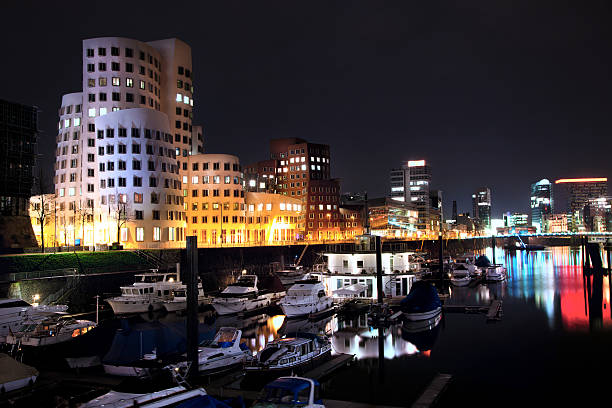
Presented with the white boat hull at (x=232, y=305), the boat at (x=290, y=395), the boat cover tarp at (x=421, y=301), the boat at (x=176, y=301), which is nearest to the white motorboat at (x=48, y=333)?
the boat at (x=176, y=301)

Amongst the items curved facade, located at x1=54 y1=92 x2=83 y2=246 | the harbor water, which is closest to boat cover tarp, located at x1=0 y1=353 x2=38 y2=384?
the harbor water

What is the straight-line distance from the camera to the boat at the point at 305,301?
53.1 m

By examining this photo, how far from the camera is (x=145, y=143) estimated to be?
314ft

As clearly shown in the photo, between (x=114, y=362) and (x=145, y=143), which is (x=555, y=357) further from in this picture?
(x=145, y=143)

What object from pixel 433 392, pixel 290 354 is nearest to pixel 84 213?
pixel 290 354

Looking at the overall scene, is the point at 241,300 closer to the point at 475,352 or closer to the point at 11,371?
the point at 475,352

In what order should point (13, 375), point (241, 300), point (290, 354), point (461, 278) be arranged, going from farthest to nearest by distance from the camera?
1. point (461, 278)
2. point (241, 300)
3. point (290, 354)
4. point (13, 375)

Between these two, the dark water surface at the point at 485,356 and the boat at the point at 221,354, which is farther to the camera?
the boat at the point at 221,354

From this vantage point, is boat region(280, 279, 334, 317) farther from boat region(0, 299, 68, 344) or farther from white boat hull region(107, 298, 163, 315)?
boat region(0, 299, 68, 344)

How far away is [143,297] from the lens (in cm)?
5803

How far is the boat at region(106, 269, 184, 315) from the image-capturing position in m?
56.6

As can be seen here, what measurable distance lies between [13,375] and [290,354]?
1557 cm

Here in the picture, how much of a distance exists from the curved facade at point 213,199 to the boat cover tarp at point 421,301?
71833 mm

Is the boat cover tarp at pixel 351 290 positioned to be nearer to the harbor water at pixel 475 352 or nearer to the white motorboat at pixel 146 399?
the harbor water at pixel 475 352
